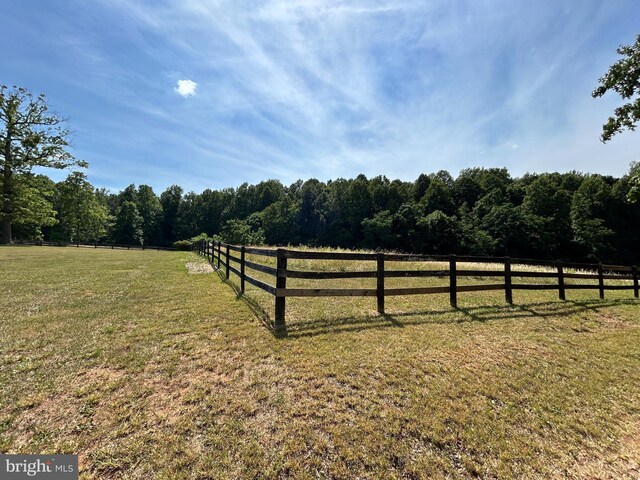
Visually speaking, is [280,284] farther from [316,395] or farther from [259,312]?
[316,395]

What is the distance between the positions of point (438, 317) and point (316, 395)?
4134 mm

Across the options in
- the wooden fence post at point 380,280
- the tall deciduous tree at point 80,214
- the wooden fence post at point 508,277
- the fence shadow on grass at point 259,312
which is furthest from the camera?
the tall deciduous tree at point 80,214

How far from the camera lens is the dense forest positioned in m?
44.7

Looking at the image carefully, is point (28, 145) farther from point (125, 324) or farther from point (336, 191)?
point (336, 191)

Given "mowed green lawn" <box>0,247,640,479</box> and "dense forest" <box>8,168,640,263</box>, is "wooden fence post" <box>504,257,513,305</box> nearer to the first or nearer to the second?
"mowed green lawn" <box>0,247,640,479</box>

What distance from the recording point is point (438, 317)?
6.07 meters

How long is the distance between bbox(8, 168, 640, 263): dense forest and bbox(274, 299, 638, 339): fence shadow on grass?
41019 millimetres

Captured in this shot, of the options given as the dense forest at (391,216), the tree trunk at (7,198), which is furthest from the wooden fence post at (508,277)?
the tree trunk at (7,198)

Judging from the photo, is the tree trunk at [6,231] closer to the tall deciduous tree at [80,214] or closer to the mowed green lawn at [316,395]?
the tall deciduous tree at [80,214]

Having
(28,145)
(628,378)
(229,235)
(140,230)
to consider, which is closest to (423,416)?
(628,378)

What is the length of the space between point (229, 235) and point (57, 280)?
4283cm

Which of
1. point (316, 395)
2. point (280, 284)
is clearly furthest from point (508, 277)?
point (316, 395)

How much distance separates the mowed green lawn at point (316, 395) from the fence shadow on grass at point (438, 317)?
2.4 inches

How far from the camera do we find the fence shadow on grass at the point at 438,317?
16.7 ft
